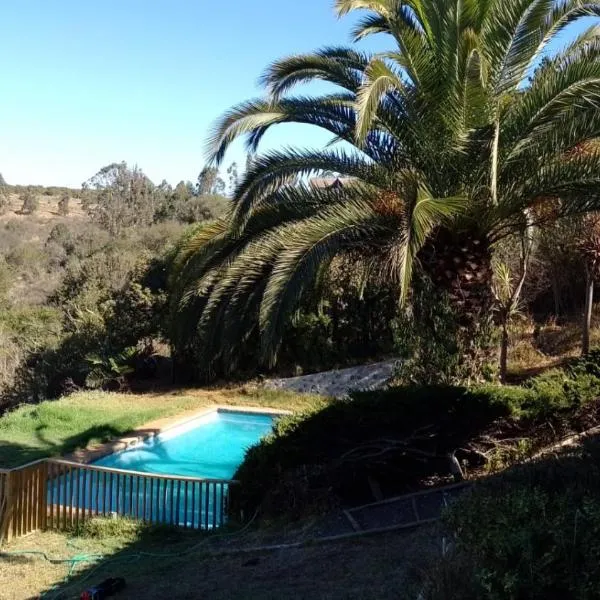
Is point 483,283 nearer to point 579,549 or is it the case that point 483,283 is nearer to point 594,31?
point 594,31

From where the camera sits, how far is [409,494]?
7.27m

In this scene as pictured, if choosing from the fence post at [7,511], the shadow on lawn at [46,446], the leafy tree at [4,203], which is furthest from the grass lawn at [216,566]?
the leafy tree at [4,203]

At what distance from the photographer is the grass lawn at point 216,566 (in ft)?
16.3

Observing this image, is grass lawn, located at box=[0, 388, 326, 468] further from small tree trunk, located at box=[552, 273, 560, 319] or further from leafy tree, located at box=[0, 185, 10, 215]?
leafy tree, located at box=[0, 185, 10, 215]

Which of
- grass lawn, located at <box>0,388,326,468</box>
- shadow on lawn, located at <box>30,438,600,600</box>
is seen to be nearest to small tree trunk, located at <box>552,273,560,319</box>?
grass lawn, located at <box>0,388,326,468</box>

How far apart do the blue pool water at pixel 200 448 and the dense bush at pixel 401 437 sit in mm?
3927

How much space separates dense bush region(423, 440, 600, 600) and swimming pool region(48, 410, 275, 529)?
4.67 meters

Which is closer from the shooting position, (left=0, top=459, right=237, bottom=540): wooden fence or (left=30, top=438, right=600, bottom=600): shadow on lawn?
(left=30, top=438, right=600, bottom=600): shadow on lawn

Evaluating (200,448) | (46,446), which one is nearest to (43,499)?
(46,446)

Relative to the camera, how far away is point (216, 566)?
6.27m

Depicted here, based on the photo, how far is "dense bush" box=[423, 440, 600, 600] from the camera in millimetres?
2889

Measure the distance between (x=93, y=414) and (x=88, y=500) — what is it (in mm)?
5504

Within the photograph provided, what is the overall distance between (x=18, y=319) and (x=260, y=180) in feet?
58.3

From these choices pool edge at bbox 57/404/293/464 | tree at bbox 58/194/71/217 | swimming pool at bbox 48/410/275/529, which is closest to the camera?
swimming pool at bbox 48/410/275/529
